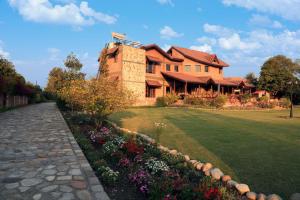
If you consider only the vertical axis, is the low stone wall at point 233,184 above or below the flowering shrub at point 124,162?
below

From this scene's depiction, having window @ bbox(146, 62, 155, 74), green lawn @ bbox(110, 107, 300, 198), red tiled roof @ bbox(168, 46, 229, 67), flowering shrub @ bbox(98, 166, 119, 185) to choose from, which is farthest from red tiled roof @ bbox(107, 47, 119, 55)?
flowering shrub @ bbox(98, 166, 119, 185)

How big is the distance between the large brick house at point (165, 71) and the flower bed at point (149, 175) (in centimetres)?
2077

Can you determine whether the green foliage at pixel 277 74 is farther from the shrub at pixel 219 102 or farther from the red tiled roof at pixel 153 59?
the red tiled roof at pixel 153 59

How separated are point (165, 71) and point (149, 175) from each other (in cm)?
2875

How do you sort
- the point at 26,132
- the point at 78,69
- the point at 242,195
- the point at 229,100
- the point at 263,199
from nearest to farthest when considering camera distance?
the point at 263,199
the point at 242,195
the point at 26,132
the point at 78,69
the point at 229,100

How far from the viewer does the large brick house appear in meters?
28.8

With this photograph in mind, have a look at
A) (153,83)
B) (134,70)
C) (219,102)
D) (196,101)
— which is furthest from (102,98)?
(153,83)

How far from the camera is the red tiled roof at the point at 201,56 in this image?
34125 millimetres

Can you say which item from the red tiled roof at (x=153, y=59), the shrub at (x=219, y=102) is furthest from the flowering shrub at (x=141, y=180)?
the red tiled roof at (x=153, y=59)

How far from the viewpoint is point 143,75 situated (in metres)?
29.9

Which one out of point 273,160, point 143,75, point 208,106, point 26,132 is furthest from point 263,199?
point 143,75

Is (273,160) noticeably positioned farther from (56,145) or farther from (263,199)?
(56,145)

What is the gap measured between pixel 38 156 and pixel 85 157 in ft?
3.90

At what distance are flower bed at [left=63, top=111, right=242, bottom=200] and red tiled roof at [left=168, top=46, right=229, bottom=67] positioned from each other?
1124 inches
